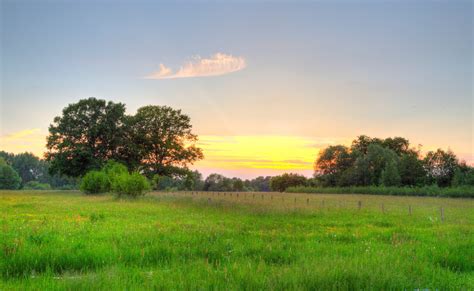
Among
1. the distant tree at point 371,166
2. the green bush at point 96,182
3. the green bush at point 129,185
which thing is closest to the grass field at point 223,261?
the green bush at point 129,185

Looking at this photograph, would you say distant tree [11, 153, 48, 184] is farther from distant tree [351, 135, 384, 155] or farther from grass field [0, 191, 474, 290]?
grass field [0, 191, 474, 290]

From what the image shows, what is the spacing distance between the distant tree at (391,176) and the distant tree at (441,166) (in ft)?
31.5

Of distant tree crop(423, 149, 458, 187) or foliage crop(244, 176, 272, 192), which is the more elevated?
distant tree crop(423, 149, 458, 187)

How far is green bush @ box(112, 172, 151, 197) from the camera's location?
146 ft

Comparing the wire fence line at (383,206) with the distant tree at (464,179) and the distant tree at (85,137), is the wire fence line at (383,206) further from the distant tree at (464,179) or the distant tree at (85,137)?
the distant tree at (464,179)

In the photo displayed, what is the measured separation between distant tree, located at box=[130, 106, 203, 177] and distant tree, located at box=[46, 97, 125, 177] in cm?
352

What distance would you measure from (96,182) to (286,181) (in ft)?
314

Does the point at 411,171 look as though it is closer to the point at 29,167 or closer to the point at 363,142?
the point at 363,142

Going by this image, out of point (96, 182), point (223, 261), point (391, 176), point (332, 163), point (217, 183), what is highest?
point (332, 163)

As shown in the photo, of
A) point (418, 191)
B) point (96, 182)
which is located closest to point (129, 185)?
point (96, 182)

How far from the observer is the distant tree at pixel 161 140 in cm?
7188

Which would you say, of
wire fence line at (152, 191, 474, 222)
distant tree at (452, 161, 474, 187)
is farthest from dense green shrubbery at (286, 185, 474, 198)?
wire fence line at (152, 191, 474, 222)

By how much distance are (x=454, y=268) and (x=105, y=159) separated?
210ft

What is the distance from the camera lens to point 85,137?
67.8 m
